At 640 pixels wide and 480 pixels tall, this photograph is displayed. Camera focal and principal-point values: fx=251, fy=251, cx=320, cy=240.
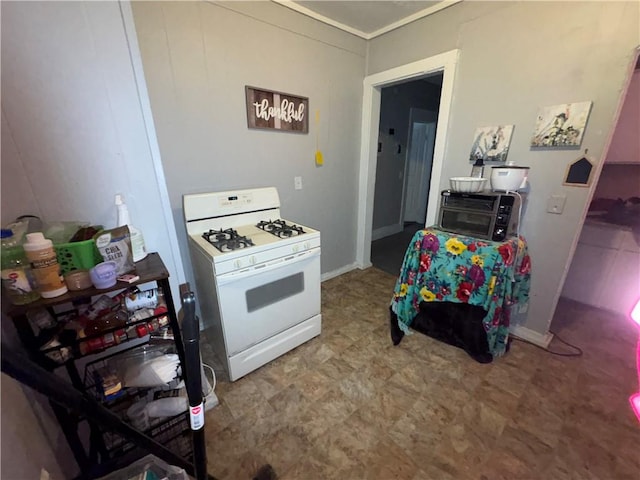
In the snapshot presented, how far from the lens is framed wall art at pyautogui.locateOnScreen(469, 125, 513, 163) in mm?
1795

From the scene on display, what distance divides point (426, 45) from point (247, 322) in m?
2.54

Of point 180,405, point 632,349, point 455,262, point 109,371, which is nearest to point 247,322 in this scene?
point 180,405

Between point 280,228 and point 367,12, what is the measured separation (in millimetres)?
1895

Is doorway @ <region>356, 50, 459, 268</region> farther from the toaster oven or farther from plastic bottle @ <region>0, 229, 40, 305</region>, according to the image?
plastic bottle @ <region>0, 229, 40, 305</region>

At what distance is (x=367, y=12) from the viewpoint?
2029 millimetres

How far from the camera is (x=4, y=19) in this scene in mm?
792

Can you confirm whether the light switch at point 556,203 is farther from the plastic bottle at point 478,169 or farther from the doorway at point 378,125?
the doorway at point 378,125

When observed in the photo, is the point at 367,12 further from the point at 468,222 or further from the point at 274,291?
the point at 274,291

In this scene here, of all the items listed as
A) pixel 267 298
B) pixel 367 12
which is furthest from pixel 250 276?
pixel 367 12

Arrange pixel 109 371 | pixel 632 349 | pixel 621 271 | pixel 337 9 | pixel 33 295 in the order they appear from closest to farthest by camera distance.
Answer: pixel 33 295
pixel 109 371
pixel 632 349
pixel 337 9
pixel 621 271

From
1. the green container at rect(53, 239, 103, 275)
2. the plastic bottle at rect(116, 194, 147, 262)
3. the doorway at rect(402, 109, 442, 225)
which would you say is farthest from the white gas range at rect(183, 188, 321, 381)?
the doorway at rect(402, 109, 442, 225)

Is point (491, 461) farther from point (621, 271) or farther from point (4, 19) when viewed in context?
point (4, 19)

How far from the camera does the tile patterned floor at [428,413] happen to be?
46.4 inches

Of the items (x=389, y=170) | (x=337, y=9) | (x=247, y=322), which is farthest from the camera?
(x=389, y=170)
